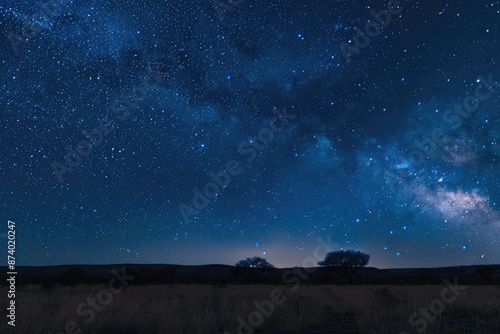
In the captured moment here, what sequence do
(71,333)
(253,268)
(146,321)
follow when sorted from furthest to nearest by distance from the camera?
(253,268)
(146,321)
(71,333)

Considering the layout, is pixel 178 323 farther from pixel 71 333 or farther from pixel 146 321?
pixel 71 333

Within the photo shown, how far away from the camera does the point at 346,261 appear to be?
5869cm

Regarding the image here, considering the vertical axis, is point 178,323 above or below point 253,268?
below

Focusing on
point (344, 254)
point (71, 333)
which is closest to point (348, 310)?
point (71, 333)

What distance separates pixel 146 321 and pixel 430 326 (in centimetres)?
593

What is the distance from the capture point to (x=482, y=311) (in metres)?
11.0

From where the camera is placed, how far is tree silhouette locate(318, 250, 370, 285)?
192 ft

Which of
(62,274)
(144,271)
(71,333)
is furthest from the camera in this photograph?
(144,271)

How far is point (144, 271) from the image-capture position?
5234cm

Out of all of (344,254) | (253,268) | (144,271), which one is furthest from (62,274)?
(344,254)

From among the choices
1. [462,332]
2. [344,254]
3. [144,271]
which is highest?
[344,254]

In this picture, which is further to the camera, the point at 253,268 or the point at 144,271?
the point at 253,268

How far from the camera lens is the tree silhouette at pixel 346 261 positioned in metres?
58.6

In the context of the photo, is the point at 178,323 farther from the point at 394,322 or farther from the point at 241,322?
the point at 394,322
